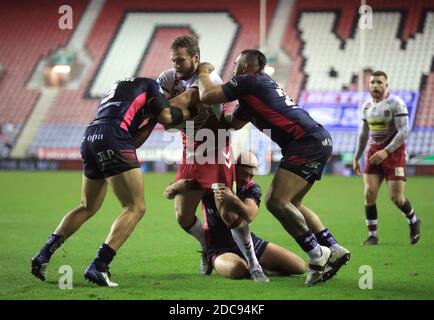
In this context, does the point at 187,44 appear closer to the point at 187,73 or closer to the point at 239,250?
the point at 187,73

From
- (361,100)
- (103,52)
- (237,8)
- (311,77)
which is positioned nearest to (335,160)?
(361,100)

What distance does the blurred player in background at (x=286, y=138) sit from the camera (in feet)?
22.5

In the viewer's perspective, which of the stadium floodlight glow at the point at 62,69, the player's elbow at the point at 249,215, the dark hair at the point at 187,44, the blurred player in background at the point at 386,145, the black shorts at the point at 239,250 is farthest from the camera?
the stadium floodlight glow at the point at 62,69

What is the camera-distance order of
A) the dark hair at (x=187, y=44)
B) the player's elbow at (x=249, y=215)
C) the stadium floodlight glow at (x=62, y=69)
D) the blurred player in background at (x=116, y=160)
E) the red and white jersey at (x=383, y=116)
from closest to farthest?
the blurred player in background at (x=116, y=160)
the player's elbow at (x=249, y=215)
the dark hair at (x=187, y=44)
the red and white jersey at (x=383, y=116)
the stadium floodlight glow at (x=62, y=69)

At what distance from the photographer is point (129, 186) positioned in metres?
6.74

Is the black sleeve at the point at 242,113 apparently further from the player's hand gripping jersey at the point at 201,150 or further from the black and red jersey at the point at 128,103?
the black and red jersey at the point at 128,103

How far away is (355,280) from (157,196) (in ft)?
34.5

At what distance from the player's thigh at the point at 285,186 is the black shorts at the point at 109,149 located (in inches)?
50.2

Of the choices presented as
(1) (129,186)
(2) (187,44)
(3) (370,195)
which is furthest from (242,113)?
(3) (370,195)

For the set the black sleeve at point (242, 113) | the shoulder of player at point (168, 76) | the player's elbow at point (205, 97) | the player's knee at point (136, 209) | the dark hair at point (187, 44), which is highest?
the dark hair at point (187, 44)

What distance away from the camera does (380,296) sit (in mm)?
6312

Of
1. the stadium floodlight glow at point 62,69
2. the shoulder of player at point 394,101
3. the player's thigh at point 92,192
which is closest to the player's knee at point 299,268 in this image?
the player's thigh at point 92,192

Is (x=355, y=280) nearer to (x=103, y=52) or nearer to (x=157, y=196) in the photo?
(x=157, y=196)

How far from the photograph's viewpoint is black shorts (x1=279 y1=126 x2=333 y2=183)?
22.8 feet
